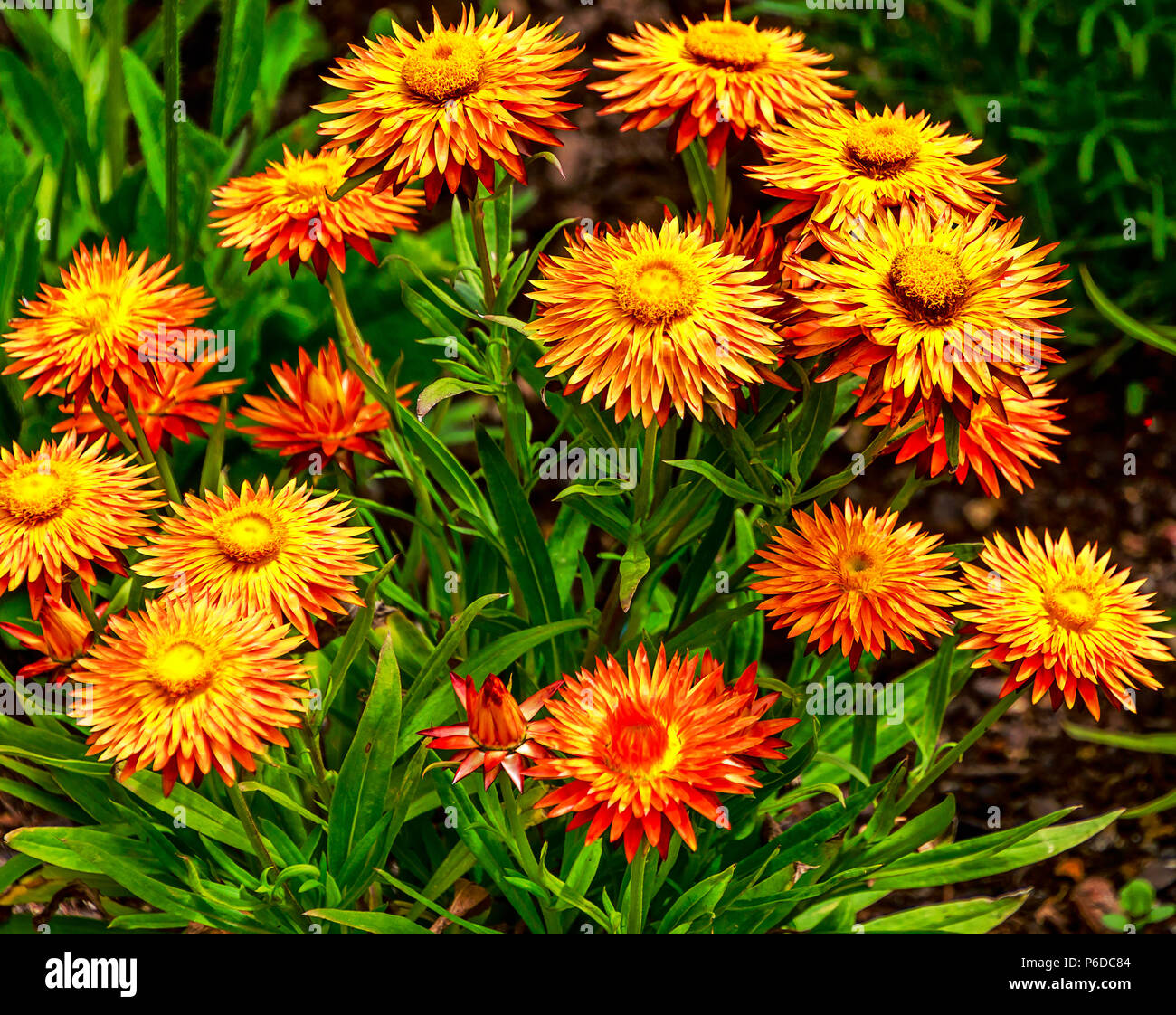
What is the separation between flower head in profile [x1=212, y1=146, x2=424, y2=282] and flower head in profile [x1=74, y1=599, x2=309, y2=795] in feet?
1.54

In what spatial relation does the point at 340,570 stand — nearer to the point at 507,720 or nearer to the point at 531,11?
the point at 507,720

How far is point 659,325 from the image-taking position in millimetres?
1132

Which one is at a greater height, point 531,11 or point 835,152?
point 531,11

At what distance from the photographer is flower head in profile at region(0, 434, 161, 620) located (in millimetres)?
1180

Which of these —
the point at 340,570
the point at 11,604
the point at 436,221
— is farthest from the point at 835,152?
the point at 436,221

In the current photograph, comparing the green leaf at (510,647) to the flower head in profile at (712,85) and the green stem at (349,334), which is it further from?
the flower head in profile at (712,85)

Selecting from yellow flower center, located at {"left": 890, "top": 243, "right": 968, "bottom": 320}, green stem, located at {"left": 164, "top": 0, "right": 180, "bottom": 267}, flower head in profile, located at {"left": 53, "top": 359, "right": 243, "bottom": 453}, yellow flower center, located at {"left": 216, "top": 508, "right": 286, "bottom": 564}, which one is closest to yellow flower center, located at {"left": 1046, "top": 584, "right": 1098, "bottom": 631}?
yellow flower center, located at {"left": 890, "top": 243, "right": 968, "bottom": 320}

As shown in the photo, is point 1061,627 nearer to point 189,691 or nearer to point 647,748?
point 647,748

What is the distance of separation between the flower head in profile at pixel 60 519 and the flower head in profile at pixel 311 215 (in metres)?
0.31

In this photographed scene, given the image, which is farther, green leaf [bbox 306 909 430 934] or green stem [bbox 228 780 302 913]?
green leaf [bbox 306 909 430 934]

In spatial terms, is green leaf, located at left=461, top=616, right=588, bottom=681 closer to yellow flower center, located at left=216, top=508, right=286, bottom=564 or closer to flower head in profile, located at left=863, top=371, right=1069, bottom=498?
yellow flower center, located at left=216, top=508, right=286, bottom=564

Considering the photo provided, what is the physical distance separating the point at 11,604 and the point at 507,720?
1.19 meters

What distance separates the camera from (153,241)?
2037mm

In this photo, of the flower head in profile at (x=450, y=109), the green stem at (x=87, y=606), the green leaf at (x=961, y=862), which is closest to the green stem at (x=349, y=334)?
the flower head in profile at (x=450, y=109)
